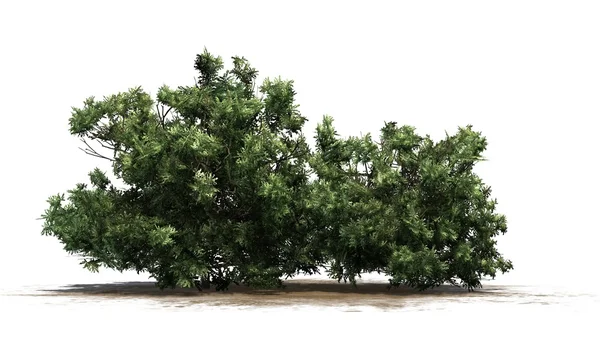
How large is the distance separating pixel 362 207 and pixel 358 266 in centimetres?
229

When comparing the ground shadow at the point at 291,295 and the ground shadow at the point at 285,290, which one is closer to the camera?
the ground shadow at the point at 291,295

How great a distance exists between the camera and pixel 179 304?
24531 millimetres

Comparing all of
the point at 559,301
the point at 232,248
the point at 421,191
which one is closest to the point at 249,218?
the point at 232,248

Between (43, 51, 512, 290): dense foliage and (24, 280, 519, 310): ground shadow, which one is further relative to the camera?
(43, 51, 512, 290): dense foliage

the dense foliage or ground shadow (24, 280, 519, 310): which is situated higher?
the dense foliage

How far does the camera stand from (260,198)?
28828 mm

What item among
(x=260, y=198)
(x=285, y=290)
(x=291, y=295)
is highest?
(x=260, y=198)

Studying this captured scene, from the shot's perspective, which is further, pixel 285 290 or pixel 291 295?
pixel 285 290

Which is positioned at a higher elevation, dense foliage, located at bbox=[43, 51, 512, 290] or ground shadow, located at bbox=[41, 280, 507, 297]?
dense foliage, located at bbox=[43, 51, 512, 290]

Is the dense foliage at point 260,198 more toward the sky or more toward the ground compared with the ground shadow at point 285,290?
more toward the sky

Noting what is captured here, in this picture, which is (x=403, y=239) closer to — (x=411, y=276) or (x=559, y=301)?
(x=411, y=276)

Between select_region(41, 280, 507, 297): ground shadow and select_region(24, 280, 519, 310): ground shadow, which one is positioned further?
select_region(41, 280, 507, 297): ground shadow

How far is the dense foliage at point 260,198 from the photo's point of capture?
28125mm

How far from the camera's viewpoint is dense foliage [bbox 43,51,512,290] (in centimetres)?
2812
